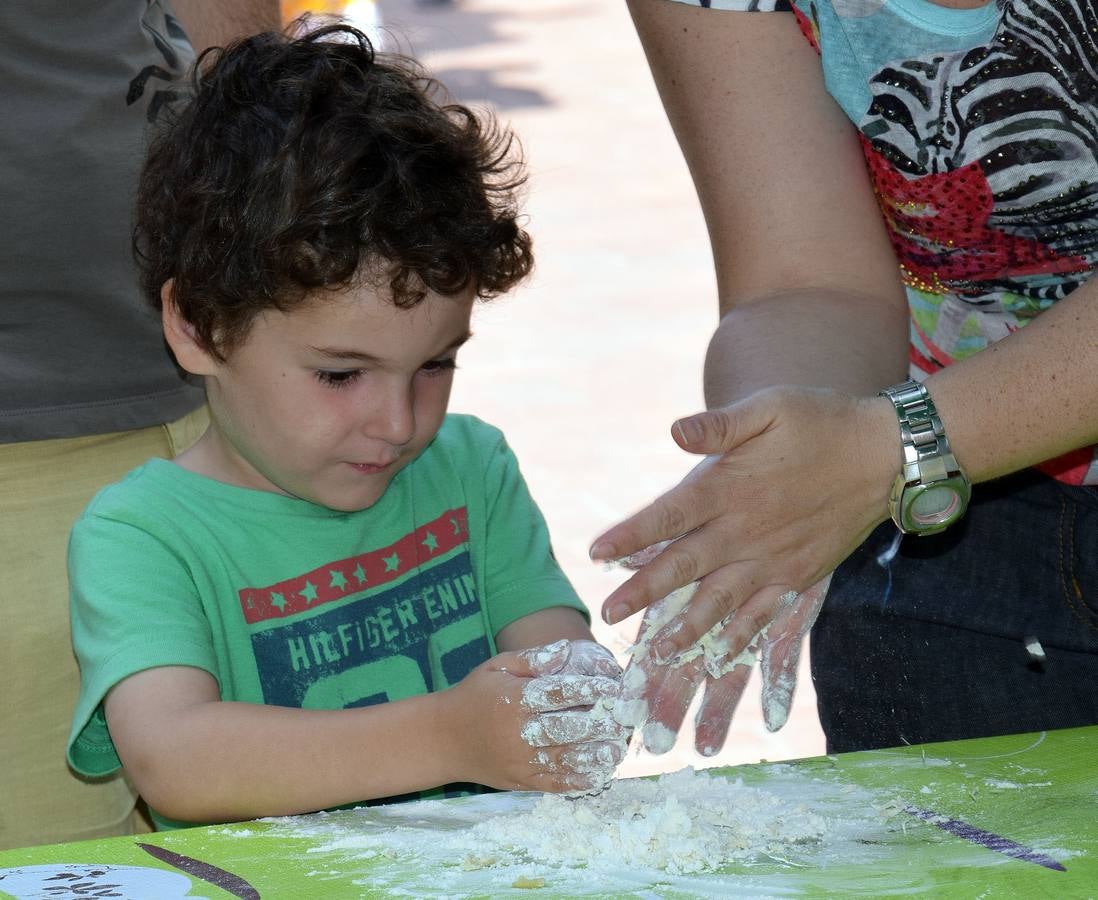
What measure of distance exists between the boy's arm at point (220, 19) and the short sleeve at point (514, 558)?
2.97 feet

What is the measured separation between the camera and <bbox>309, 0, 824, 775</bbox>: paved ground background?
191 inches

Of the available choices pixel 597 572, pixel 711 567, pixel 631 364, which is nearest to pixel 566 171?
pixel 631 364

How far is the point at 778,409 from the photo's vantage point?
164cm

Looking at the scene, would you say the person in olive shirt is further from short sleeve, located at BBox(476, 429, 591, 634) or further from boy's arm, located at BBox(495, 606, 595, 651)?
boy's arm, located at BBox(495, 606, 595, 651)

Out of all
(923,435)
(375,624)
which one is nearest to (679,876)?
(923,435)

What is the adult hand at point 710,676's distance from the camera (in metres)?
1.60

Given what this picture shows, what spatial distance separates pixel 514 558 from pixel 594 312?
5.68 meters

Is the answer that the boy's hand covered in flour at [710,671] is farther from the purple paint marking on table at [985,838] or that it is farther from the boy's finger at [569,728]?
the purple paint marking on table at [985,838]

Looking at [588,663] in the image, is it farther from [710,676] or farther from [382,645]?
[382,645]

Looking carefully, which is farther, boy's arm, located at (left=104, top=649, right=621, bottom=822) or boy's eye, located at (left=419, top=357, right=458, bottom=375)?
boy's eye, located at (left=419, top=357, right=458, bottom=375)

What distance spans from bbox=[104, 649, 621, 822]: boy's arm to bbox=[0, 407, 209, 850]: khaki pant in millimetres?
417

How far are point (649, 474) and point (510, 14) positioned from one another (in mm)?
11057

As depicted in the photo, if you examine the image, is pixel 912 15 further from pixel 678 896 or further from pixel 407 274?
pixel 678 896

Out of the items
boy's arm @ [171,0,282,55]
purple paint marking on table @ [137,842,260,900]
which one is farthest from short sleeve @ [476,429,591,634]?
boy's arm @ [171,0,282,55]
